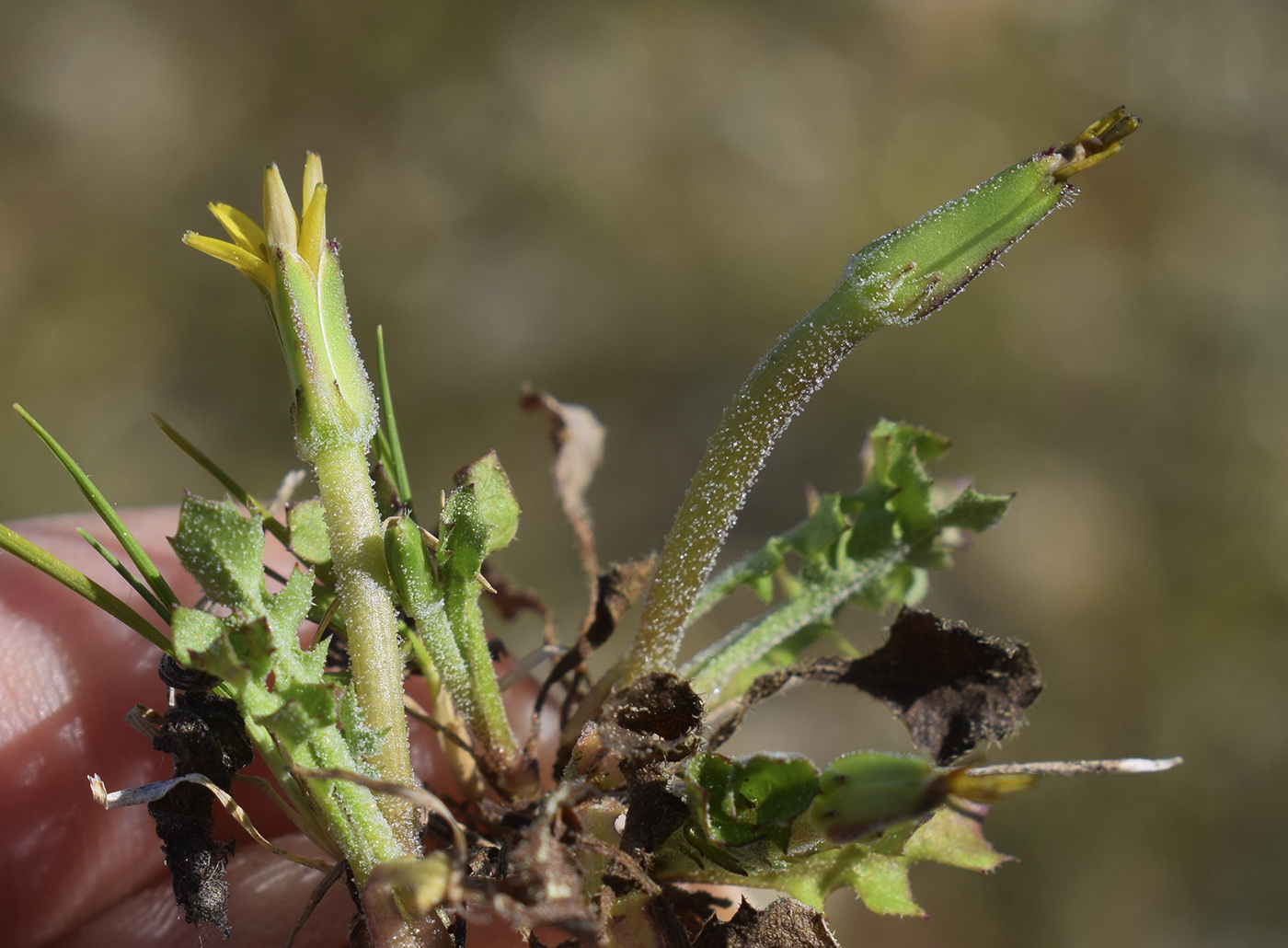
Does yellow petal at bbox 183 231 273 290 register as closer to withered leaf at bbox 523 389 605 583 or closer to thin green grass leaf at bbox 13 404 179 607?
thin green grass leaf at bbox 13 404 179 607

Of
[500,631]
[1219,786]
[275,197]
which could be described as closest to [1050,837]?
[1219,786]

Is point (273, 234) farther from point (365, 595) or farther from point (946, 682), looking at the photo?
point (946, 682)

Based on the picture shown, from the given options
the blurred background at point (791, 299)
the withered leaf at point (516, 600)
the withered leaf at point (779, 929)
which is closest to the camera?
the withered leaf at point (779, 929)

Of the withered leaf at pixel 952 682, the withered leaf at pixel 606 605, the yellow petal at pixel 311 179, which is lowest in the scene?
the withered leaf at pixel 952 682

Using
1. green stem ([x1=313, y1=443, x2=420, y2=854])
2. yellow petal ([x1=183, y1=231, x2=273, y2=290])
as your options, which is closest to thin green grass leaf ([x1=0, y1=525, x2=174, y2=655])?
green stem ([x1=313, y1=443, x2=420, y2=854])


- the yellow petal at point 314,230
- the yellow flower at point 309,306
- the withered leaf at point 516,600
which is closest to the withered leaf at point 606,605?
the withered leaf at point 516,600

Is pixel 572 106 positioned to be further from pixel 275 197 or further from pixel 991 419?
pixel 275 197

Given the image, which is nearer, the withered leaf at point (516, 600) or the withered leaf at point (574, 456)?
the withered leaf at point (574, 456)

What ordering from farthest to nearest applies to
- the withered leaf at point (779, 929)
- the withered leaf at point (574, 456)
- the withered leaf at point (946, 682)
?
1. the withered leaf at point (574, 456)
2. the withered leaf at point (946, 682)
3. the withered leaf at point (779, 929)

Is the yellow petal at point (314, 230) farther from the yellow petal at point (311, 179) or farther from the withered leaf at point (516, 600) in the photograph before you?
the withered leaf at point (516, 600)
